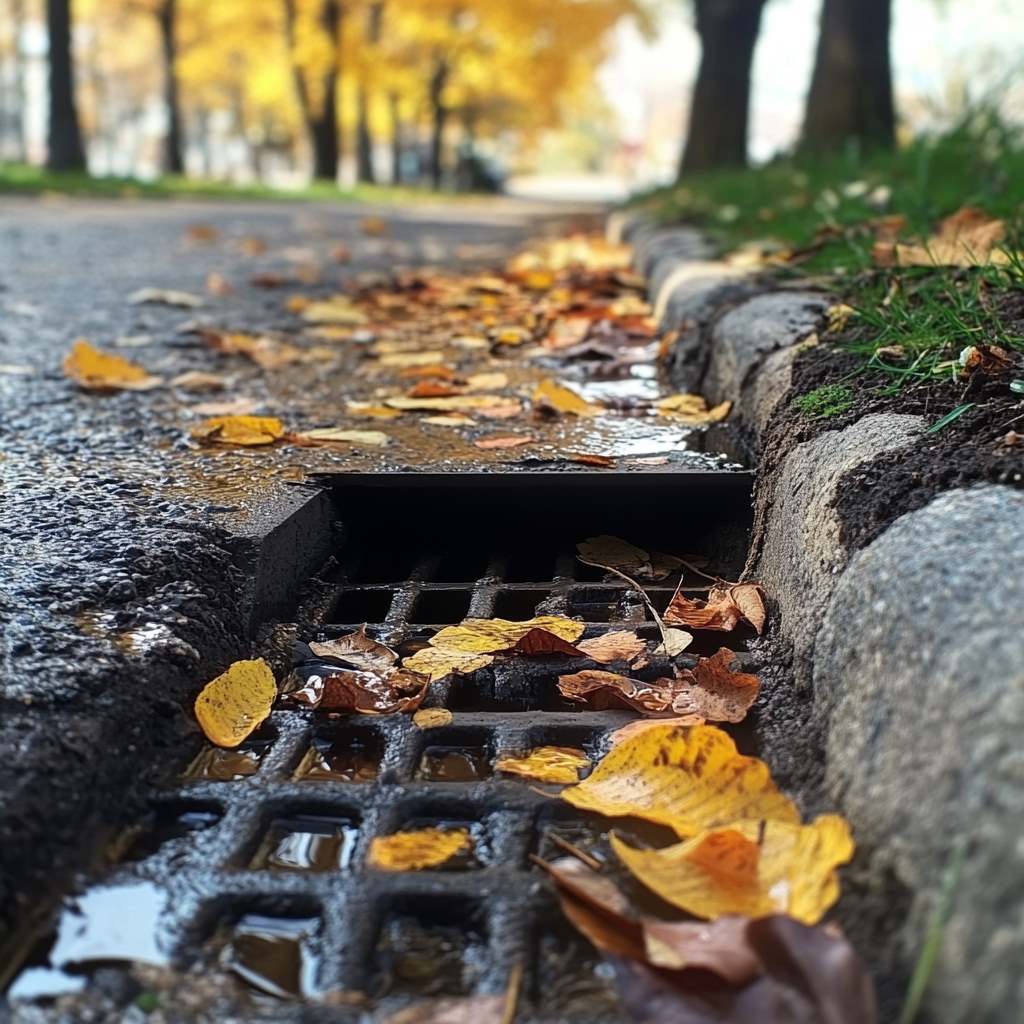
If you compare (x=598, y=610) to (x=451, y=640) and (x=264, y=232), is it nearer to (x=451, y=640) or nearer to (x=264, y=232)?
(x=451, y=640)

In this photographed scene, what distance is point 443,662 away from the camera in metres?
1.46

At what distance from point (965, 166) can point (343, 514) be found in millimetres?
3811

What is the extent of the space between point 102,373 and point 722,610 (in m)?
1.78

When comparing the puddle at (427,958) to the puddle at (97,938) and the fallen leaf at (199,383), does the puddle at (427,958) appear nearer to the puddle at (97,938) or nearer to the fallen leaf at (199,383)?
the puddle at (97,938)

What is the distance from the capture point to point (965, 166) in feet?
15.7

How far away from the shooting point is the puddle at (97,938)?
0.91m

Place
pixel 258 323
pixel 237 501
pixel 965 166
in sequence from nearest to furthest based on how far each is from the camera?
pixel 237 501
pixel 258 323
pixel 965 166

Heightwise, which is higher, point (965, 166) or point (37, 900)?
point (965, 166)

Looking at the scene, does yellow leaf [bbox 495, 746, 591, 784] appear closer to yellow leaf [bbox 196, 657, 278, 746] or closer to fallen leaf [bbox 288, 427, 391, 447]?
yellow leaf [bbox 196, 657, 278, 746]

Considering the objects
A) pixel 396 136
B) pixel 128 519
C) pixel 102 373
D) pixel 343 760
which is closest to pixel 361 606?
pixel 128 519

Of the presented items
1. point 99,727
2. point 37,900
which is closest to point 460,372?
point 99,727

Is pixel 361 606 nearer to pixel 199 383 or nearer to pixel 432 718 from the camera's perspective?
pixel 432 718

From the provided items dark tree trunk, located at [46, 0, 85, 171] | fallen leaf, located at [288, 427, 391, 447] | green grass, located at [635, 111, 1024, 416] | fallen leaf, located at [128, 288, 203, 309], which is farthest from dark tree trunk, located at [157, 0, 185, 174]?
fallen leaf, located at [288, 427, 391, 447]

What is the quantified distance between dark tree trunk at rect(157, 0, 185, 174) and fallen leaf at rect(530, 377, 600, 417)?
19.8m
